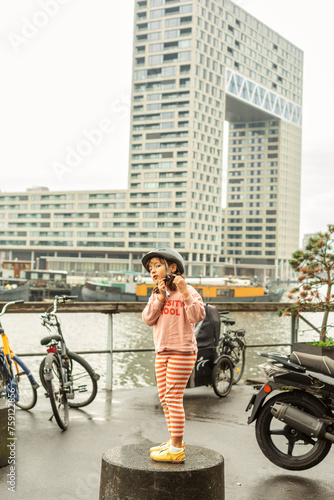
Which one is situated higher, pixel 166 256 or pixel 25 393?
pixel 166 256

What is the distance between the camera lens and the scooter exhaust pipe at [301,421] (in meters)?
3.85

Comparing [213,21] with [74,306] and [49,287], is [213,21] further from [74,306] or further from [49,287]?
[74,306]

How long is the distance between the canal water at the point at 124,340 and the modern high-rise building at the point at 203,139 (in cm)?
5973

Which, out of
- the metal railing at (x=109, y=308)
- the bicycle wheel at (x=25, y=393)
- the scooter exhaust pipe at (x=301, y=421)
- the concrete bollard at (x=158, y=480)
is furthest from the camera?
the metal railing at (x=109, y=308)

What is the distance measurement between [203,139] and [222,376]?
101 meters

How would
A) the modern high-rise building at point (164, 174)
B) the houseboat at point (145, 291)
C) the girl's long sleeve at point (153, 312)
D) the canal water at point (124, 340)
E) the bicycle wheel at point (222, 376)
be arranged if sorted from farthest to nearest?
the modern high-rise building at point (164, 174) → the houseboat at point (145, 291) → the canal water at point (124, 340) → the bicycle wheel at point (222, 376) → the girl's long sleeve at point (153, 312)

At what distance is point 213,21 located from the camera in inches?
4392

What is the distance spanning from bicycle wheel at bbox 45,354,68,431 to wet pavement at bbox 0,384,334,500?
120mm

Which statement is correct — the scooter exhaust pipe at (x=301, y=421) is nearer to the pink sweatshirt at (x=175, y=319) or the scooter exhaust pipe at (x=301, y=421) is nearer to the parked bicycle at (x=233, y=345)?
the pink sweatshirt at (x=175, y=319)

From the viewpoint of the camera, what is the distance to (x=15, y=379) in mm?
5266

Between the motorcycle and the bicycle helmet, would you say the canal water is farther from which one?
the bicycle helmet

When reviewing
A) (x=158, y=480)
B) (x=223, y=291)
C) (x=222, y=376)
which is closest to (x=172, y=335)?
(x=158, y=480)

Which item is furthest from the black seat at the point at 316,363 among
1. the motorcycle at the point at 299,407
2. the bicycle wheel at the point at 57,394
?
the bicycle wheel at the point at 57,394

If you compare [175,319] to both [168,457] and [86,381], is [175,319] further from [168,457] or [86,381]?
[86,381]
